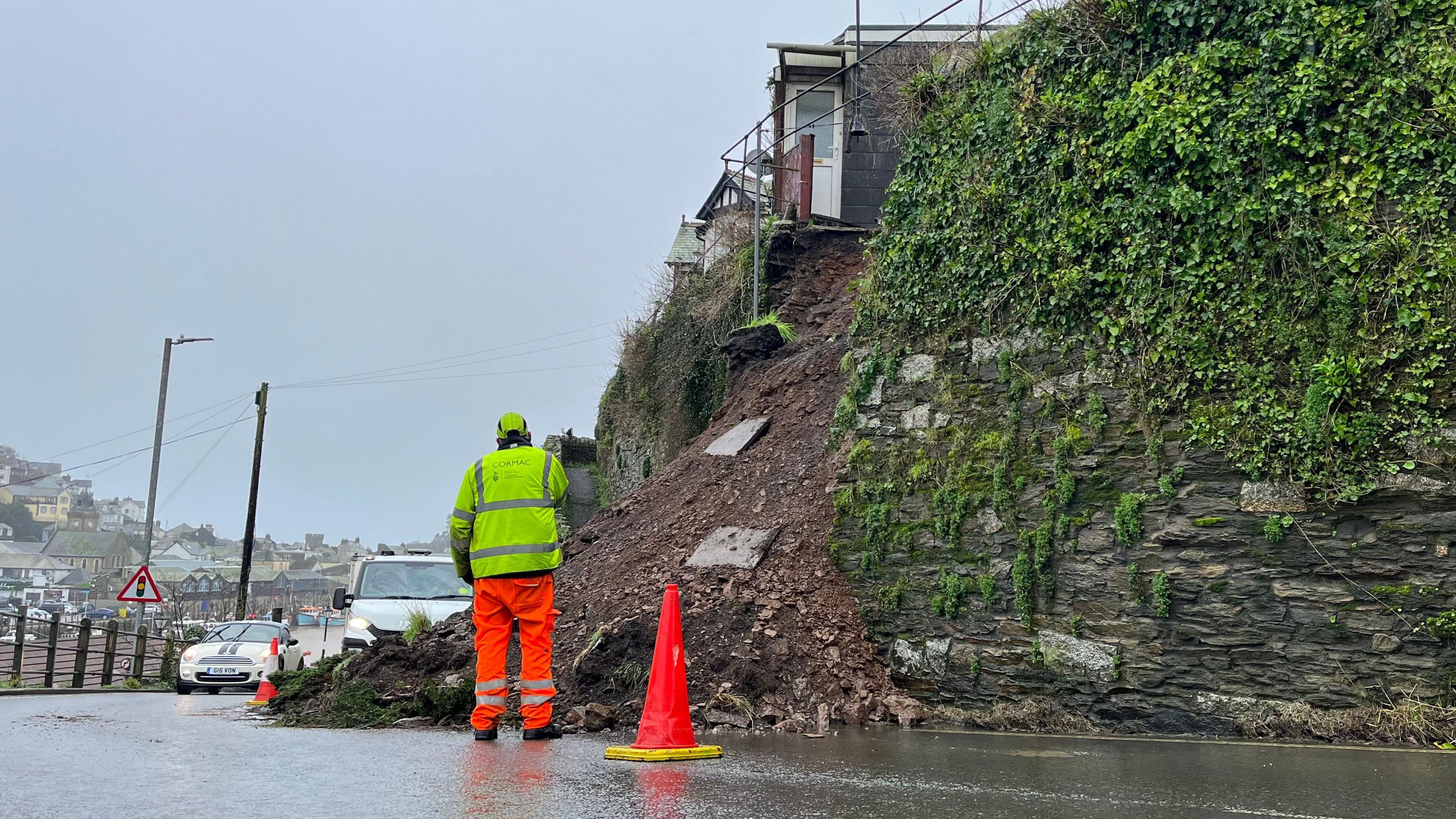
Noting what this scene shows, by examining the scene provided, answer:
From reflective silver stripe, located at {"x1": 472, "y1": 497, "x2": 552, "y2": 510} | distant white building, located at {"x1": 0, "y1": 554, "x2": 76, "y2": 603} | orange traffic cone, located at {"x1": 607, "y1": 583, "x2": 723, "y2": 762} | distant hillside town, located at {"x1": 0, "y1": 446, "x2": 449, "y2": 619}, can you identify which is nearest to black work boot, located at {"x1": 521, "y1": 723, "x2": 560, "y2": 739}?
orange traffic cone, located at {"x1": 607, "y1": 583, "x2": 723, "y2": 762}

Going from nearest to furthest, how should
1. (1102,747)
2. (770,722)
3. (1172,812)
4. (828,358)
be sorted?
(1172,812)
(1102,747)
(770,722)
(828,358)

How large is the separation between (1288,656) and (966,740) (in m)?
2.11

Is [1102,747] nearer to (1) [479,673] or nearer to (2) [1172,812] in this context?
(2) [1172,812]

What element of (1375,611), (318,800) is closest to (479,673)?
(318,800)

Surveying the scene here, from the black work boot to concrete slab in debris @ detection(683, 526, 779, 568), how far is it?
301 centimetres

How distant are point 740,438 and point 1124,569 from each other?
229 inches

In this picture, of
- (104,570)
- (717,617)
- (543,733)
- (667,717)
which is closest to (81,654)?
(717,617)

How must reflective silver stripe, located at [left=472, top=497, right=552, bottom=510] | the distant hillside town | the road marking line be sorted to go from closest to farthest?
1. the road marking line
2. reflective silver stripe, located at [left=472, top=497, right=552, bottom=510]
3. the distant hillside town

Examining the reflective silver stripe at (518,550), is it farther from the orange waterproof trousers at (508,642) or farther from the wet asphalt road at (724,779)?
the wet asphalt road at (724,779)

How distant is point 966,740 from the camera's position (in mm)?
7293

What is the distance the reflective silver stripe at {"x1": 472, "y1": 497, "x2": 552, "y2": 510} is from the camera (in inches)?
298

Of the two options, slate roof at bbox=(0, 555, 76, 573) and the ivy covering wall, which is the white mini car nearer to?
the ivy covering wall

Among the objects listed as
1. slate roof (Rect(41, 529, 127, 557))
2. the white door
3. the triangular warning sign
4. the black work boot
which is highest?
the white door

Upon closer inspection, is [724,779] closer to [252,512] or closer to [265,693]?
[265,693]
